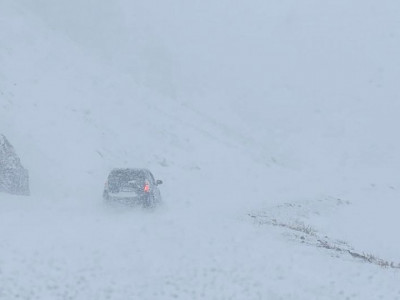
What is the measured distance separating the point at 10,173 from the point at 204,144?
2214 centimetres

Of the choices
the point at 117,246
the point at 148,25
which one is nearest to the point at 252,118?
the point at 148,25

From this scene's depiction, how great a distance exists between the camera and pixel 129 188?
1875cm

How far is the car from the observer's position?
733 inches

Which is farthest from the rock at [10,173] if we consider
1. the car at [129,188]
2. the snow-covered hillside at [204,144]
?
the car at [129,188]

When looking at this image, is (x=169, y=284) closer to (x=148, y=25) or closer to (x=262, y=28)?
(x=148, y=25)

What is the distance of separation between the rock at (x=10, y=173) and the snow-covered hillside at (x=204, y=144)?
0.67 m

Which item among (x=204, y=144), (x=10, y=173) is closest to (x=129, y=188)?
(x=10, y=173)

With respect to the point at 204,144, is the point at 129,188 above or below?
below

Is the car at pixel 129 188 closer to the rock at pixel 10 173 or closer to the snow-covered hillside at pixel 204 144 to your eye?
the snow-covered hillside at pixel 204 144

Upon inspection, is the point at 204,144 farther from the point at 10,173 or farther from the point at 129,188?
the point at 10,173

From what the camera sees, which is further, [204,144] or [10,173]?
[204,144]

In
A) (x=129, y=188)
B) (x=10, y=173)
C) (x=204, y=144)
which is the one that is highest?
(x=204, y=144)

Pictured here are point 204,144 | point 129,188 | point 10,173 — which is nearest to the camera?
point 129,188

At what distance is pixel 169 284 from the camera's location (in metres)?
10.4
